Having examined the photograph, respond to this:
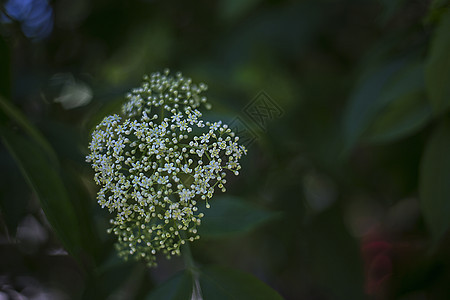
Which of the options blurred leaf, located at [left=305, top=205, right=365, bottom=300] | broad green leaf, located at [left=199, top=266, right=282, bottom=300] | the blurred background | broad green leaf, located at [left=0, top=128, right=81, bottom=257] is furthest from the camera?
blurred leaf, located at [left=305, top=205, right=365, bottom=300]

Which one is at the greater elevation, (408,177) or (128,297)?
(128,297)

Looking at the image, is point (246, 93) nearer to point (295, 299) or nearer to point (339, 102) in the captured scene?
point (339, 102)

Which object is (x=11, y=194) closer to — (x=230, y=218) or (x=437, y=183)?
(x=230, y=218)

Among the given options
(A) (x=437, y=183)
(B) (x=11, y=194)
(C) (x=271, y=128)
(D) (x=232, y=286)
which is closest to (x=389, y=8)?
(A) (x=437, y=183)

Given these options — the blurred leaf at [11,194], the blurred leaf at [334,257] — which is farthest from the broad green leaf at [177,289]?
the blurred leaf at [334,257]

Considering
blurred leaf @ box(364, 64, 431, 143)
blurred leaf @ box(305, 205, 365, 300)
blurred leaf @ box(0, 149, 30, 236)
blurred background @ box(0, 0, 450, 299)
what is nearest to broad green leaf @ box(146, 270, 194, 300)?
blurred background @ box(0, 0, 450, 299)

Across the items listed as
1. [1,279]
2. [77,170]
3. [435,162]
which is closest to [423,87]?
[435,162]

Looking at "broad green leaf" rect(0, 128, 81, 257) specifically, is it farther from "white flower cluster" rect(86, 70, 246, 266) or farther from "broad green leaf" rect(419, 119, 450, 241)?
"broad green leaf" rect(419, 119, 450, 241)

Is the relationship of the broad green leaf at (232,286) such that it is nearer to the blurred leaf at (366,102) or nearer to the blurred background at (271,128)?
the blurred background at (271,128)
